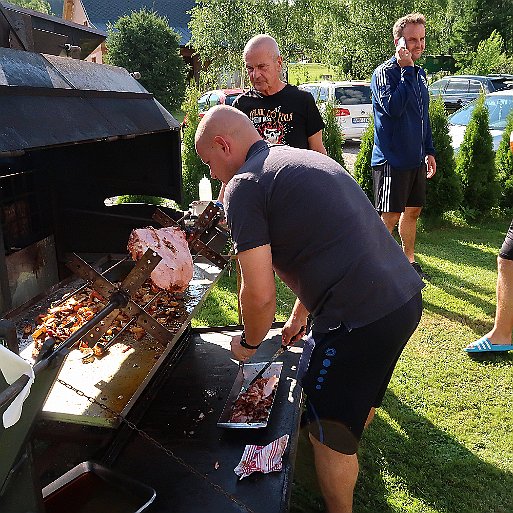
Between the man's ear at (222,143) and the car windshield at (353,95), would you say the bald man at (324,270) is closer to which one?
the man's ear at (222,143)

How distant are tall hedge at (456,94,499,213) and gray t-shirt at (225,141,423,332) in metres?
6.50

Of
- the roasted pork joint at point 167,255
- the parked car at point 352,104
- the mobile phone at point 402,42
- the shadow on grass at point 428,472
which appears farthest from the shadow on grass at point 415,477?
the parked car at point 352,104

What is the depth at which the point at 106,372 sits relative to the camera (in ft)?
8.81

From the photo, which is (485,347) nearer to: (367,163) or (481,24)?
(367,163)

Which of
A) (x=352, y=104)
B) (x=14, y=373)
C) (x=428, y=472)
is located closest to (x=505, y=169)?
(x=428, y=472)

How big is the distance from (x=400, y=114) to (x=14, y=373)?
14.6ft

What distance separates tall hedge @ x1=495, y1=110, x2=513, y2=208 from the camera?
846 centimetres

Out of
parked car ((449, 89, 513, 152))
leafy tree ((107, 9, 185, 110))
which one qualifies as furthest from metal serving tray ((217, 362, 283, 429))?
leafy tree ((107, 9, 185, 110))

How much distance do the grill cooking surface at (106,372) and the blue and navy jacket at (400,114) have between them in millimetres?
2893

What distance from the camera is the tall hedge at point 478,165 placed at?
8016 mm

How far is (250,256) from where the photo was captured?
212 cm

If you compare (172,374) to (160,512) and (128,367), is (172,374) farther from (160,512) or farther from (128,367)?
(160,512)

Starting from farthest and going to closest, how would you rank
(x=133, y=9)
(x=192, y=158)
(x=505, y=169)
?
1. (x=133, y=9)
2. (x=505, y=169)
3. (x=192, y=158)

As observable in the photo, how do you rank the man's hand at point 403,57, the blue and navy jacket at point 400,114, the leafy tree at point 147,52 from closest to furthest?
the man's hand at point 403,57
the blue and navy jacket at point 400,114
the leafy tree at point 147,52
